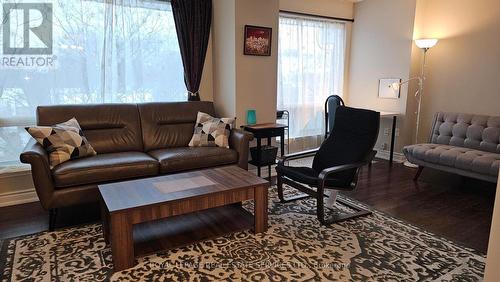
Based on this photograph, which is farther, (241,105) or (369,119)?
(241,105)

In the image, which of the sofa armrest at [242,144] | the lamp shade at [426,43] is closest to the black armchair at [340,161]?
the sofa armrest at [242,144]

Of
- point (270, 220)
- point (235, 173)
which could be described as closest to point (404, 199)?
point (270, 220)

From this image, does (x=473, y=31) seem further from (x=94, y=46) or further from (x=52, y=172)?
(x=52, y=172)

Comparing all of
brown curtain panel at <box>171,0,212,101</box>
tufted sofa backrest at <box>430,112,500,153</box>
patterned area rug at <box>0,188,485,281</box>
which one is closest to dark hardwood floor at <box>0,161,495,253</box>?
patterned area rug at <box>0,188,485,281</box>

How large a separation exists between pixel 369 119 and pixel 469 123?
6.47ft

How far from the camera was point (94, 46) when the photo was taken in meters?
3.50

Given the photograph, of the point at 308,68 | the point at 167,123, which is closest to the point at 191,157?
the point at 167,123

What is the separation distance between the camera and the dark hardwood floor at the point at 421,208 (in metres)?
2.70

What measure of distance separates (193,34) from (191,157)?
164 centimetres

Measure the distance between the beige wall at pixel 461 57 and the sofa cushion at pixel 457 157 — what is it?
83 cm

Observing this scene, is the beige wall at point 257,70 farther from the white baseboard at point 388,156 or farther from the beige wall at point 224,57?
the white baseboard at point 388,156

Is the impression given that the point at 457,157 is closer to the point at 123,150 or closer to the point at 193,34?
the point at 193,34

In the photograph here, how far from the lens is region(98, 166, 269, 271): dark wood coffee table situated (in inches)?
81.5

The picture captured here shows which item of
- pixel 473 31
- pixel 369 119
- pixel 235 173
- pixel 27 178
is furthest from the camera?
pixel 473 31
